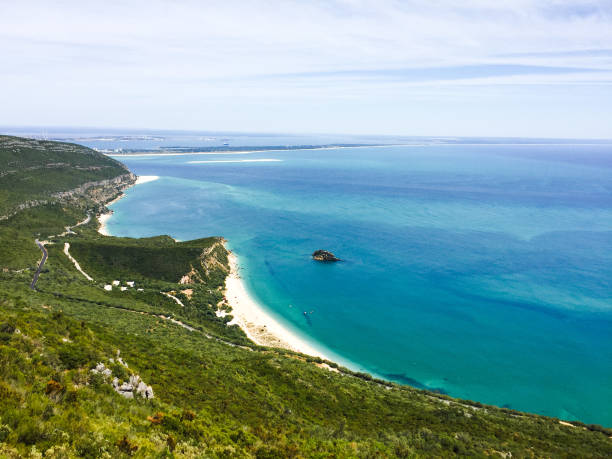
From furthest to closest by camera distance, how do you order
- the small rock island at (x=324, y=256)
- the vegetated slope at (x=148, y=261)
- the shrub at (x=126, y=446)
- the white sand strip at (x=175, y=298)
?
the small rock island at (x=324, y=256), the vegetated slope at (x=148, y=261), the white sand strip at (x=175, y=298), the shrub at (x=126, y=446)

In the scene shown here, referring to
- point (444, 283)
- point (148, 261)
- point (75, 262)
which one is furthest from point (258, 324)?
point (444, 283)

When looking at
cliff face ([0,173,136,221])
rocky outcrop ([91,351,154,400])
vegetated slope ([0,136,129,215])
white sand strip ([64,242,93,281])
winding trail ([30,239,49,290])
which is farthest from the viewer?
vegetated slope ([0,136,129,215])

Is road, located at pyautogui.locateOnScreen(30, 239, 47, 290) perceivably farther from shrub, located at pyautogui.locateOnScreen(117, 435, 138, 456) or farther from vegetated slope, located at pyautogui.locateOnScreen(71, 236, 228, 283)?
shrub, located at pyautogui.locateOnScreen(117, 435, 138, 456)

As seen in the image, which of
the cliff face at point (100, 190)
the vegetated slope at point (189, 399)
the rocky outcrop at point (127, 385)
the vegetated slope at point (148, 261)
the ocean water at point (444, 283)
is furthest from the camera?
the cliff face at point (100, 190)

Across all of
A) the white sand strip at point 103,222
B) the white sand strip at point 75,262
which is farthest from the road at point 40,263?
the white sand strip at point 103,222

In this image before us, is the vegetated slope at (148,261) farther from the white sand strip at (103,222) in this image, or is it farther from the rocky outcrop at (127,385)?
the rocky outcrop at (127,385)

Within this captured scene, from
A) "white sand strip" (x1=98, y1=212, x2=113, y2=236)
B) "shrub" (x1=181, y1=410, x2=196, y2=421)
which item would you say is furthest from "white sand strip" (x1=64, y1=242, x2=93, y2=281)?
"shrub" (x1=181, y1=410, x2=196, y2=421)

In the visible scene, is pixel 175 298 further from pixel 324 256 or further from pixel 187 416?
pixel 187 416
